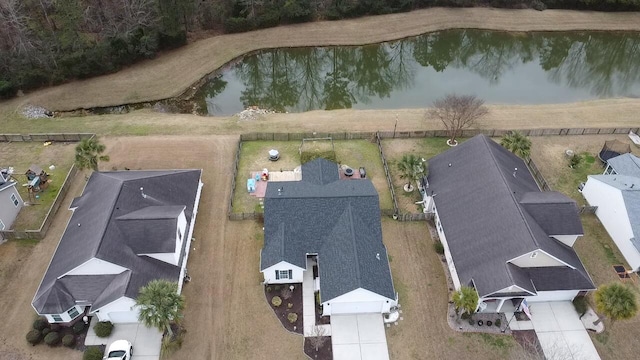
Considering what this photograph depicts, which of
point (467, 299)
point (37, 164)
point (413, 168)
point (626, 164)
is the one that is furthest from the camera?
point (37, 164)

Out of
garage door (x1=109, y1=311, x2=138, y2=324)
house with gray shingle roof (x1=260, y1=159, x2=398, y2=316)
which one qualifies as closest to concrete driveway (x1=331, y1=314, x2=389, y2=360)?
house with gray shingle roof (x1=260, y1=159, x2=398, y2=316)

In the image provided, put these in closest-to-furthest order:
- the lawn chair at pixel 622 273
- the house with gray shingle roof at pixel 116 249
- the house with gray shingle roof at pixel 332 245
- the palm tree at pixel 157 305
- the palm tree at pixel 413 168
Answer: the palm tree at pixel 157 305 < the house with gray shingle roof at pixel 116 249 < the house with gray shingle roof at pixel 332 245 < the lawn chair at pixel 622 273 < the palm tree at pixel 413 168

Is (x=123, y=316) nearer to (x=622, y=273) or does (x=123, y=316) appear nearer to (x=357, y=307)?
(x=357, y=307)

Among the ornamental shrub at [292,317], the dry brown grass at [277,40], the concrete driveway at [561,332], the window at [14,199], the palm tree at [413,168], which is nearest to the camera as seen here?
the concrete driveway at [561,332]

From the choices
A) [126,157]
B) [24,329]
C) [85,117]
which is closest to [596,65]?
[126,157]

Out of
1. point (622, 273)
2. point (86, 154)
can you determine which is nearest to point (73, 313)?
point (86, 154)

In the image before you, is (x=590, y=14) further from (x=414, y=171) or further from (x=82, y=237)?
(x=82, y=237)

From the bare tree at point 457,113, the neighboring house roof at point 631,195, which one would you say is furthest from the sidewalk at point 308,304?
the neighboring house roof at point 631,195

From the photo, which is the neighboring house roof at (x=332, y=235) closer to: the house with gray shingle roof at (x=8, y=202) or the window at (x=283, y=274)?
the window at (x=283, y=274)
